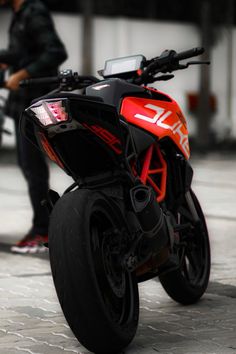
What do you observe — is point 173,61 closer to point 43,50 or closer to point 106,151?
point 106,151

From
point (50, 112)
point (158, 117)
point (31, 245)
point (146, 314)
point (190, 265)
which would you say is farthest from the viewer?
point (31, 245)

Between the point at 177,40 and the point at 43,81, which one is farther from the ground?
the point at 43,81

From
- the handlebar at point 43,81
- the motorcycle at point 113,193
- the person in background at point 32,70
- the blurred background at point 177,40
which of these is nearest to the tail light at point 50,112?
the motorcycle at point 113,193

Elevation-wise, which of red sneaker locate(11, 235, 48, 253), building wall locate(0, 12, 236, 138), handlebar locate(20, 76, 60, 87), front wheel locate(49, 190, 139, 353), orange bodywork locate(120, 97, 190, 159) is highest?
handlebar locate(20, 76, 60, 87)

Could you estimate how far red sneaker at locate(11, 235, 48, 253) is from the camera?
26.2 ft

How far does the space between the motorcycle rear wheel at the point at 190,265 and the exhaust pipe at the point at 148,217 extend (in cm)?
42

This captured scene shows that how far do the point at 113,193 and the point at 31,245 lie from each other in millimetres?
3102

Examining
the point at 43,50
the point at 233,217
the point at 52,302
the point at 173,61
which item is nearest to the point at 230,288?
the point at 52,302

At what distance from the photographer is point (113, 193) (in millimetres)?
5039

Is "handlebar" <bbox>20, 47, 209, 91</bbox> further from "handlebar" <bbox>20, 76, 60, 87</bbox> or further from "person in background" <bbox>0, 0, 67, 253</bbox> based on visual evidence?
"person in background" <bbox>0, 0, 67, 253</bbox>

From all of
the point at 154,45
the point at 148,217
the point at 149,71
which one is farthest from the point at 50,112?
the point at 154,45

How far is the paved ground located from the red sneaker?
11 cm

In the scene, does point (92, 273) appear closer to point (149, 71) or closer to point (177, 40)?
point (149, 71)

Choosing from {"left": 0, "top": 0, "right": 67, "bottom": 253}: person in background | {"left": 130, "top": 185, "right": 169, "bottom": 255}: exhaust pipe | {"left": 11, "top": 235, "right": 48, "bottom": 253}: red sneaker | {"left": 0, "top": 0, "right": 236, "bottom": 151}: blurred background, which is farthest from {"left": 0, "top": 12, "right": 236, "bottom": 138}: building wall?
{"left": 130, "top": 185, "right": 169, "bottom": 255}: exhaust pipe
